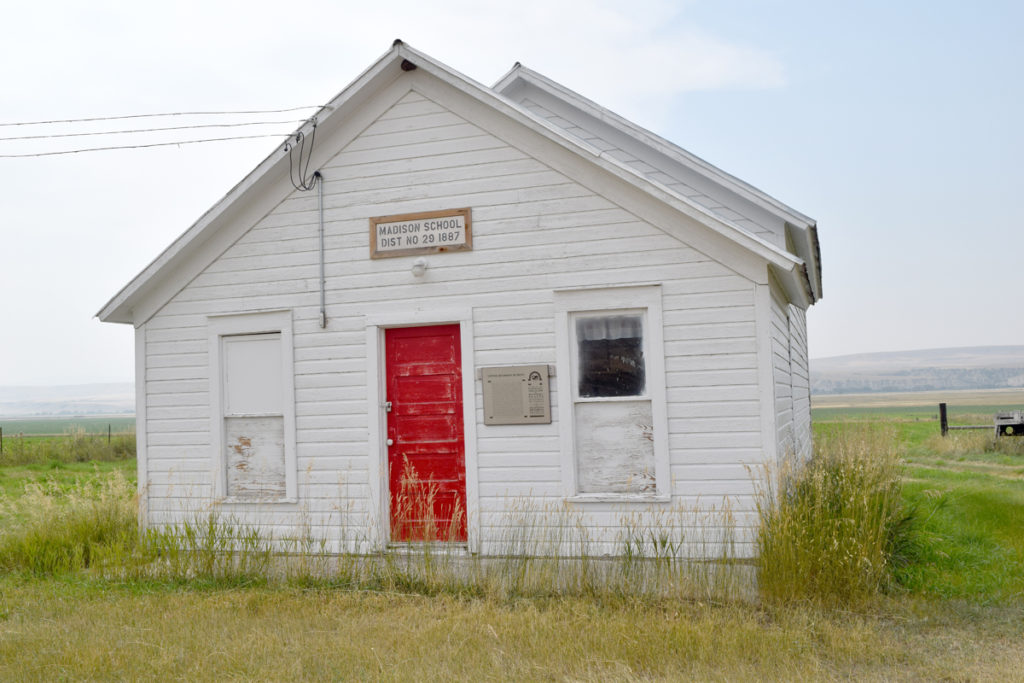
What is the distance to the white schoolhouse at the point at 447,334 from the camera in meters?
8.46

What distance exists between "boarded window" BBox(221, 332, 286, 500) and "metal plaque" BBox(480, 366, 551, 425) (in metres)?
2.41

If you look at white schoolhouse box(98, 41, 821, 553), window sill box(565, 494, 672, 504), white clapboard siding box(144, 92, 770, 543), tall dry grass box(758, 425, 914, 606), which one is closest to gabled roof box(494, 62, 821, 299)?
white schoolhouse box(98, 41, 821, 553)

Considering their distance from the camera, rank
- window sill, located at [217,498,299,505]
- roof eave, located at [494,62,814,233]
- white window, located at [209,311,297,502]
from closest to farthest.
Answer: window sill, located at [217,498,299,505], white window, located at [209,311,297,502], roof eave, located at [494,62,814,233]

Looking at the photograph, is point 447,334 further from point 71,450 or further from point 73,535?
point 71,450

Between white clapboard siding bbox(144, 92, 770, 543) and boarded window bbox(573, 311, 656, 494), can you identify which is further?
boarded window bbox(573, 311, 656, 494)

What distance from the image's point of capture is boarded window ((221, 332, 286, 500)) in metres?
9.92

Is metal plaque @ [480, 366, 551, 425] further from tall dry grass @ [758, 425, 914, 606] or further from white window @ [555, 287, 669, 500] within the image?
tall dry grass @ [758, 425, 914, 606]

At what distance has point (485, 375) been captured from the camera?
29.7 ft

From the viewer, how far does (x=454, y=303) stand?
927 centimetres

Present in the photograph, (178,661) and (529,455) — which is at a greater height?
(529,455)

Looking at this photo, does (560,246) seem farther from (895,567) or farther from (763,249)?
(895,567)

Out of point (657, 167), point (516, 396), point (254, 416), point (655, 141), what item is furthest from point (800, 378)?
point (254, 416)

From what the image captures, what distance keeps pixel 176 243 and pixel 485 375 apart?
383 cm

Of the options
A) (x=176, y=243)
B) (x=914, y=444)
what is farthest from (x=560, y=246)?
(x=914, y=444)
